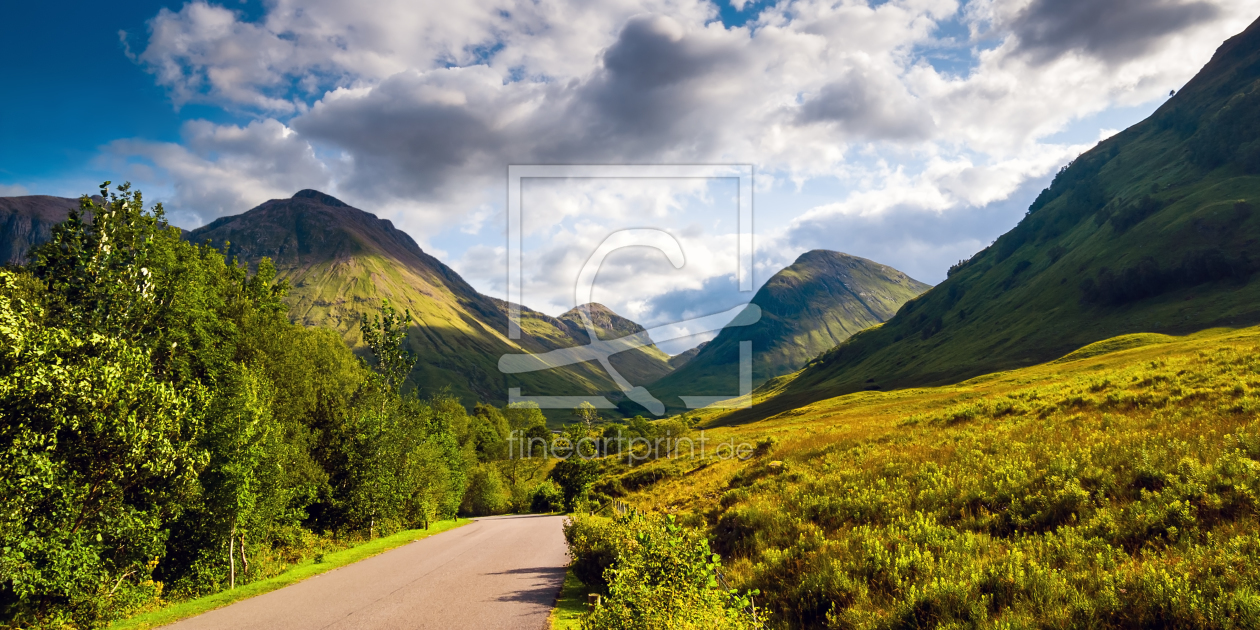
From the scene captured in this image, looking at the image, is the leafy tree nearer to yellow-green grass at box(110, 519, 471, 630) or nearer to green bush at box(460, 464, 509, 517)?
yellow-green grass at box(110, 519, 471, 630)

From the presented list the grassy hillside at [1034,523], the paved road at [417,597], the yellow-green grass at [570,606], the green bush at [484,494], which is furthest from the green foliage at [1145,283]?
the yellow-green grass at [570,606]

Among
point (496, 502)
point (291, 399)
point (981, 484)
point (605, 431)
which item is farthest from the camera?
point (605, 431)

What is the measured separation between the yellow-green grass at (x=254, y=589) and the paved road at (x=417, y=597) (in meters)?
0.89

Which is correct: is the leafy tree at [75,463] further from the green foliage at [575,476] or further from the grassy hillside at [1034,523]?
the green foliage at [575,476]

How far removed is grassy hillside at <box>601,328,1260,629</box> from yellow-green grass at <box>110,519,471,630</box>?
1997 cm

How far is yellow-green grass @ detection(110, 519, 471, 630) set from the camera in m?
20.2

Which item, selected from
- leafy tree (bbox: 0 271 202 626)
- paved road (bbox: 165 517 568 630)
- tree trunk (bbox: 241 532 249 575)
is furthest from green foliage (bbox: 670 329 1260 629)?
tree trunk (bbox: 241 532 249 575)

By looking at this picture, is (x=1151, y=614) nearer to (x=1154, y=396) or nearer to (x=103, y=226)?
(x=1154, y=396)

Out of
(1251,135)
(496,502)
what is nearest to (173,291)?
(496,502)

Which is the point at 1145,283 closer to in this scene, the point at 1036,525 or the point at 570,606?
the point at 1036,525

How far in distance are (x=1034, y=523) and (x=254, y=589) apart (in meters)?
31.0

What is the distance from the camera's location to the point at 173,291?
30.2 m

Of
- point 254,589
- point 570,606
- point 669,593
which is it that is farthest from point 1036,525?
point 254,589

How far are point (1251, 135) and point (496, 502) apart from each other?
912 ft
